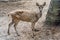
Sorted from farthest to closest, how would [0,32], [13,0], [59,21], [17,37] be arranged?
[13,0]
[59,21]
[0,32]
[17,37]

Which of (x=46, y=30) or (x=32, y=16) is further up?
(x=32, y=16)

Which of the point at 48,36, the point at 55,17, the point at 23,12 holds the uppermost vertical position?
the point at 23,12

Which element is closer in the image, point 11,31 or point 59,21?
point 11,31

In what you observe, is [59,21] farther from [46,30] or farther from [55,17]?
[46,30]

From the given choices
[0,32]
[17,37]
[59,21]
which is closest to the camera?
[17,37]

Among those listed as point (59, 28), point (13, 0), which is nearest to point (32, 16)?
point (59, 28)

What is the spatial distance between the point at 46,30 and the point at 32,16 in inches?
23.8

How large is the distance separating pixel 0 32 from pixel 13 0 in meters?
3.16

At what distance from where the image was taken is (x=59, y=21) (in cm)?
472

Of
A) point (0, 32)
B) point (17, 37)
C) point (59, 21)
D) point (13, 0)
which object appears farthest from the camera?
point (13, 0)

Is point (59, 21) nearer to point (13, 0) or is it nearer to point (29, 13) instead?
point (29, 13)

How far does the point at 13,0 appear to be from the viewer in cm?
731

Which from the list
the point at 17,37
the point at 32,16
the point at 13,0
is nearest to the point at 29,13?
→ the point at 32,16

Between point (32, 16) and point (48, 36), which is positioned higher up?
point (32, 16)
